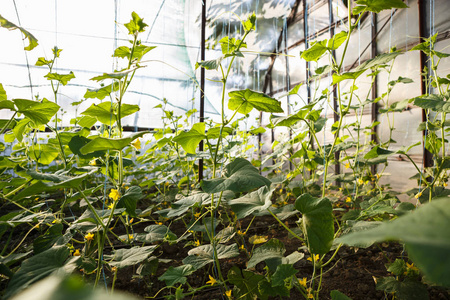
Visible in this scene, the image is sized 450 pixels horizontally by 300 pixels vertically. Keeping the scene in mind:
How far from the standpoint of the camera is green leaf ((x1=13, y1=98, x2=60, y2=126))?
765mm

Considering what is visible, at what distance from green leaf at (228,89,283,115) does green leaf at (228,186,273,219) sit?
269 millimetres

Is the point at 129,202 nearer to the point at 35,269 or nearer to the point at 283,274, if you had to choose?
the point at 35,269

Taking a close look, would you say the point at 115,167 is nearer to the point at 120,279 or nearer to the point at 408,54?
the point at 120,279

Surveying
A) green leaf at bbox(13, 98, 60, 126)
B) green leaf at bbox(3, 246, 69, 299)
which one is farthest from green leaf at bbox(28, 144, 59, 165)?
green leaf at bbox(3, 246, 69, 299)

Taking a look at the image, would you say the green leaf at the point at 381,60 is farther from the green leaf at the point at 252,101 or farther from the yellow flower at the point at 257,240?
the yellow flower at the point at 257,240

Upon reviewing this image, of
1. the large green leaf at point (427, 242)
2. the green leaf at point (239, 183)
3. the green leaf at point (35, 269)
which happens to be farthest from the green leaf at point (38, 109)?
the large green leaf at point (427, 242)

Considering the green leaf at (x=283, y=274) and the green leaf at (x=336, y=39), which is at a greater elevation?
the green leaf at (x=336, y=39)

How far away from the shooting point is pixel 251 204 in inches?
32.0

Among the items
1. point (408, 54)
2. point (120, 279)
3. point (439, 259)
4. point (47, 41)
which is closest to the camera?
point (439, 259)

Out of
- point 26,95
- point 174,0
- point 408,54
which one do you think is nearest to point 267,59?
point 174,0

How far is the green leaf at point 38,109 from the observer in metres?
0.77

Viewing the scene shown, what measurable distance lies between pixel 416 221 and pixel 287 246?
1.24 m

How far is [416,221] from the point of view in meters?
0.18

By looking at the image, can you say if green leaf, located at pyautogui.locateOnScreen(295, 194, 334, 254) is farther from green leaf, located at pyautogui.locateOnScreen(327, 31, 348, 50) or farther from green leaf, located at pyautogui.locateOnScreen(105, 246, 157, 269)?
green leaf, located at pyautogui.locateOnScreen(327, 31, 348, 50)
